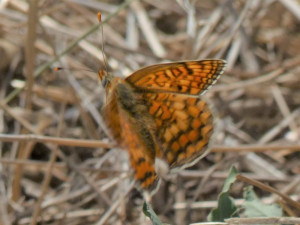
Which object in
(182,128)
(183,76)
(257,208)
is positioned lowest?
(257,208)

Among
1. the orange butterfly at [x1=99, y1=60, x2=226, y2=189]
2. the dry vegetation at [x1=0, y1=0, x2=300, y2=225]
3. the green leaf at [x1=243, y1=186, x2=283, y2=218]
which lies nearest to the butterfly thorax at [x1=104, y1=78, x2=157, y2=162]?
the orange butterfly at [x1=99, y1=60, x2=226, y2=189]

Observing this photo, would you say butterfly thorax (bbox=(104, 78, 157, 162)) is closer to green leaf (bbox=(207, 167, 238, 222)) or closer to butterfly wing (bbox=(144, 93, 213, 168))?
butterfly wing (bbox=(144, 93, 213, 168))

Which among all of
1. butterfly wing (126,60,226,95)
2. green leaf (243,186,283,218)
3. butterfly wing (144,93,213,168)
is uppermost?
butterfly wing (126,60,226,95)

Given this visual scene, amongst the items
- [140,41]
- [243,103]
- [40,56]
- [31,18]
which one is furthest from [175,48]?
[31,18]

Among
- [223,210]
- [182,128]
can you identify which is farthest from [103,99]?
[223,210]

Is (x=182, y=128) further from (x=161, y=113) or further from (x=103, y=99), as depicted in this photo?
(x=103, y=99)

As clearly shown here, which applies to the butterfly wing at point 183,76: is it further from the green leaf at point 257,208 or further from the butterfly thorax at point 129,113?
the green leaf at point 257,208

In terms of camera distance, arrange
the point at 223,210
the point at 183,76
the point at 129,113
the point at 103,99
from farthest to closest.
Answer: the point at 103,99
the point at 129,113
the point at 183,76
the point at 223,210

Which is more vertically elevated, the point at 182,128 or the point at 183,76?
the point at 183,76
